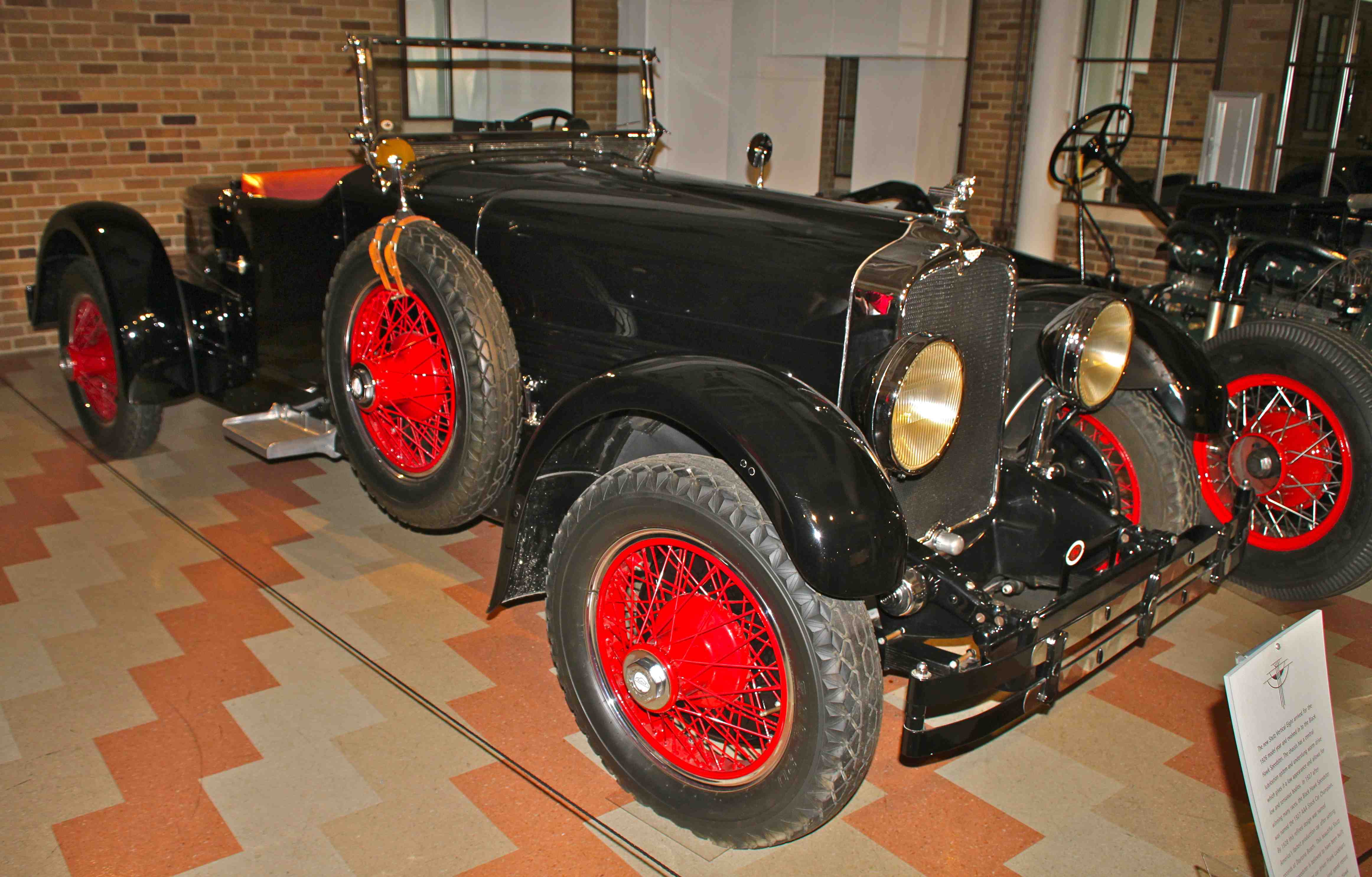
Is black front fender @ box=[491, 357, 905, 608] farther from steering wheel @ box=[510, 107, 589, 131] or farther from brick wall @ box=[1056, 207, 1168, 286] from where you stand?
brick wall @ box=[1056, 207, 1168, 286]

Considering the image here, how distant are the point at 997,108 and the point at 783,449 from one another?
733cm

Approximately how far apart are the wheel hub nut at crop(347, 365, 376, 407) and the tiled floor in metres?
0.61

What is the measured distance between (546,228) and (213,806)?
1543 mm

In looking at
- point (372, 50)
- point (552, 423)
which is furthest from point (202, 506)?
point (552, 423)

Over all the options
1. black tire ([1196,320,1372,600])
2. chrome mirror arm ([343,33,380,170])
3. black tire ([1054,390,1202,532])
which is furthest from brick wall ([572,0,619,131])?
black tire ([1054,390,1202,532])

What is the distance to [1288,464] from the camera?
10.9ft

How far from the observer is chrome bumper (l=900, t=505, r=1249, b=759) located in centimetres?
191

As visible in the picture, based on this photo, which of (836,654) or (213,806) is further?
(213,806)

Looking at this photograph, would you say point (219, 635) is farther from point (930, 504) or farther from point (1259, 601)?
point (1259, 601)

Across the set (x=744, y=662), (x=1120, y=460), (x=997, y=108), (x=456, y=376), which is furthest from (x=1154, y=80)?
(x=744, y=662)

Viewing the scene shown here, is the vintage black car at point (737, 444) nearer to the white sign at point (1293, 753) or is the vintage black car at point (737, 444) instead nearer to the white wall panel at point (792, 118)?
the white sign at point (1293, 753)

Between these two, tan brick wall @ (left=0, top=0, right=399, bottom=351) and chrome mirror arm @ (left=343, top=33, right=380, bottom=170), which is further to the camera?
tan brick wall @ (left=0, top=0, right=399, bottom=351)

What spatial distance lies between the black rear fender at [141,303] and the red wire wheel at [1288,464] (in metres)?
3.37

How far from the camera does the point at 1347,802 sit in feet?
7.98
